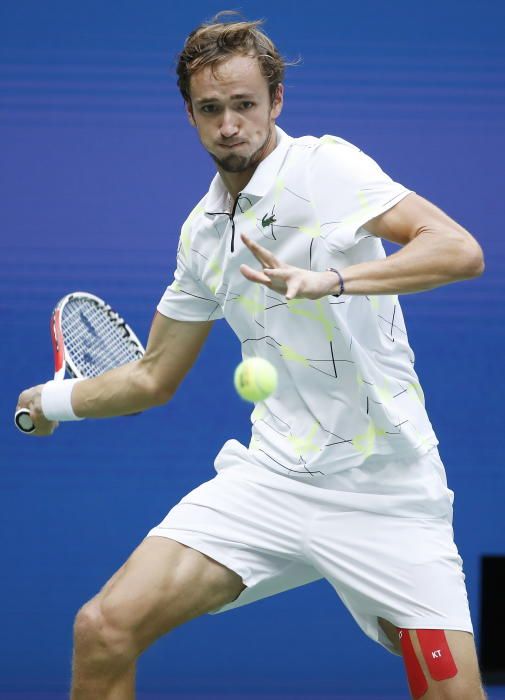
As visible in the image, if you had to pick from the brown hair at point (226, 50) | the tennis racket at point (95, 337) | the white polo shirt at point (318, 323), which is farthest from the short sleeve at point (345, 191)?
the tennis racket at point (95, 337)

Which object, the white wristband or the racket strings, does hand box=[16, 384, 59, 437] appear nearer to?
the white wristband

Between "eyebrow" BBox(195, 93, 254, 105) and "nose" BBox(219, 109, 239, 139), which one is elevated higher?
"eyebrow" BBox(195, 93, 254, 105)

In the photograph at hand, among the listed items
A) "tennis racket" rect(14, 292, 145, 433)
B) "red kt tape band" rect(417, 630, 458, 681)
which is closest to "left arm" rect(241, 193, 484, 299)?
"red kt tape band" rect(417, 630, 458, 681)

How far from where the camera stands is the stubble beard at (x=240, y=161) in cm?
282

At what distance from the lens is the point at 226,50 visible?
112 inches

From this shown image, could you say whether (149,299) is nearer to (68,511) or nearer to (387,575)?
(68,511)

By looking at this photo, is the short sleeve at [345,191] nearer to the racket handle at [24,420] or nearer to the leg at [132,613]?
the leg at [132,613]

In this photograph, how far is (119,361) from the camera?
3473 millimetres

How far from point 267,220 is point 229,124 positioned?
0.22 metres

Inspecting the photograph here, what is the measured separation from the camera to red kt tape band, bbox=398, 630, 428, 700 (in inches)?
109

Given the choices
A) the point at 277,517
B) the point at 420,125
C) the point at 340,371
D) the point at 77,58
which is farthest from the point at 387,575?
the point at 77,58

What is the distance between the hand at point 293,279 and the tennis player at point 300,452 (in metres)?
0.28

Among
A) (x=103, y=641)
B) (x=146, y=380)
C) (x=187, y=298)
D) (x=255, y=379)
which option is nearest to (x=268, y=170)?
(x=187, y=298)

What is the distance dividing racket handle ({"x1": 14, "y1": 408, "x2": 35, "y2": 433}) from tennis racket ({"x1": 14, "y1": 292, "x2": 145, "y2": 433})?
23 centimetres
